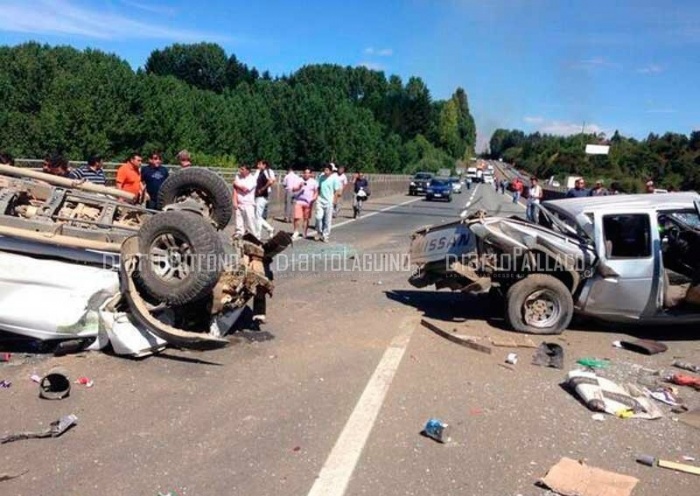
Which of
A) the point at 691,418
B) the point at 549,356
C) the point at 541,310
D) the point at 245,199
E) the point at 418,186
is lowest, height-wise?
the point at 691,418

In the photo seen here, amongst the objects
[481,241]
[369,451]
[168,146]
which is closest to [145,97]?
[168,146]

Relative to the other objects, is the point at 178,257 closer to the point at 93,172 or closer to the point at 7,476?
the point at 7,476

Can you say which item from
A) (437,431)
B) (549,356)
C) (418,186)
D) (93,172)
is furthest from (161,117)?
(437,431)

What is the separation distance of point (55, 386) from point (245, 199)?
8.64 meters

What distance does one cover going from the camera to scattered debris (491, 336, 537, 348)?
6.69m

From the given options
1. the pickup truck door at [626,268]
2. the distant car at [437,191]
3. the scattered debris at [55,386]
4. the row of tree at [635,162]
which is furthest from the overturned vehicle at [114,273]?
the row of tree at [635,162]

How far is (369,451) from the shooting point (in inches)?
162

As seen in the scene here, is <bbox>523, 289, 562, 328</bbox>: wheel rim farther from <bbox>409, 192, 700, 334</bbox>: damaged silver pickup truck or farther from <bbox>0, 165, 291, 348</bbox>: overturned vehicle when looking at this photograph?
<bbox>0, 165, 291, 348</bbox>: overturned vehicle

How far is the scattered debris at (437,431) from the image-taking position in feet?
14.3

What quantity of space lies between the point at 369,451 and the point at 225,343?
7.27ft

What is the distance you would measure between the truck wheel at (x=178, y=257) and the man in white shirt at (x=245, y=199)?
23.5 feet

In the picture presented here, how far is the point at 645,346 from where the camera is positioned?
677 cm

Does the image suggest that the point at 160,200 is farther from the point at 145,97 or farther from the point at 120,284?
the point at 145,97

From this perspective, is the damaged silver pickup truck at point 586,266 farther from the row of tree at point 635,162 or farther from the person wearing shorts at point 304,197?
the row of tree at point 635,162
